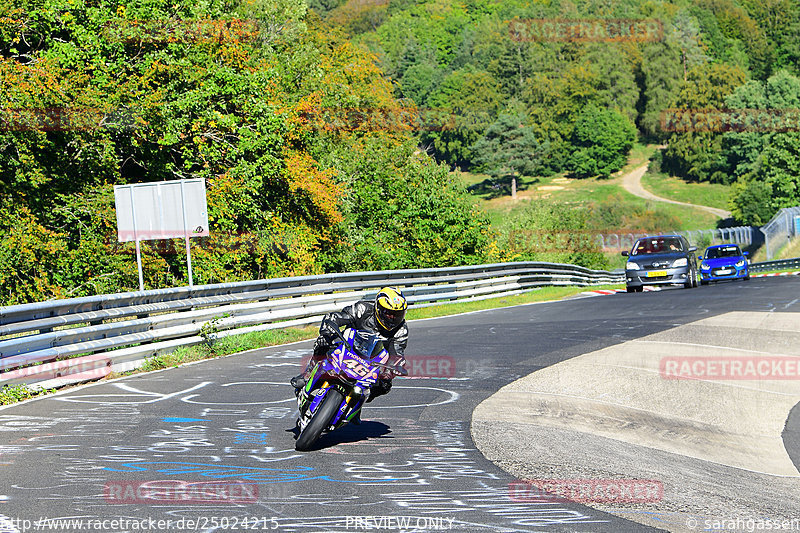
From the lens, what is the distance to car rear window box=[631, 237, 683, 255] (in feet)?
91.5

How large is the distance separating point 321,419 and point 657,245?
22.3 metres

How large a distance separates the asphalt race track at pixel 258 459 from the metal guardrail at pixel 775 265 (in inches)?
1428

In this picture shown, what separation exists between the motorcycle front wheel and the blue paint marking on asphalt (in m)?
0.49

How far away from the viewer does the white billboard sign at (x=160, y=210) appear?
15508 mm

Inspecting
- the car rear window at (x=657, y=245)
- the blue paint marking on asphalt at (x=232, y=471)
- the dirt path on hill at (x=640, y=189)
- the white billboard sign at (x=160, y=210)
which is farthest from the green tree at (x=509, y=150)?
the blue paint marking on asphalt at (x=232, y=471)

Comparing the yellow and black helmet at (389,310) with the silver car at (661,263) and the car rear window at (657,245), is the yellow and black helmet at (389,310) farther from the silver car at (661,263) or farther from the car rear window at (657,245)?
the car rear window at (657,245)

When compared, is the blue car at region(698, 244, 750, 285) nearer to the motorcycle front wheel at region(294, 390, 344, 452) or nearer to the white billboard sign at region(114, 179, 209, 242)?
the white billboard sign at region(114, 179, 209, 242)

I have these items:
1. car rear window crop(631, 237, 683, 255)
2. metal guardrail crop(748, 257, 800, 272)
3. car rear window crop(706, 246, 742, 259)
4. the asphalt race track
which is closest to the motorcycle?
the asphalt race track

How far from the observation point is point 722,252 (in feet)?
109

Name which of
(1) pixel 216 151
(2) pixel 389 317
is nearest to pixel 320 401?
(2) pixel 389 317

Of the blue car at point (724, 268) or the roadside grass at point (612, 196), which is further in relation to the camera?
the roadside grass at point (612, 196)

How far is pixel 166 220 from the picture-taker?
15.8m

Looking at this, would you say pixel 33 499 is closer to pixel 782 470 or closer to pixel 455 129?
pixel 782 470

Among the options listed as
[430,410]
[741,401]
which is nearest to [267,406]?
[430,410]
